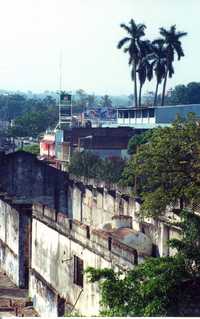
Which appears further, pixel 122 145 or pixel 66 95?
pixel 66 95

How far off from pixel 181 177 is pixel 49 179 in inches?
737

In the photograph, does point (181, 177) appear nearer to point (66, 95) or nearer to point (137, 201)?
point (137, 201)

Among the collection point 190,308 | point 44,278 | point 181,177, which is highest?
point 181,177

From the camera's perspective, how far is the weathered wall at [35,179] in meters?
Answer: 43.2

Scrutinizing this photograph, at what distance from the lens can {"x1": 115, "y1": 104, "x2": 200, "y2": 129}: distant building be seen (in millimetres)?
67250

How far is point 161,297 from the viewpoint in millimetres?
17469

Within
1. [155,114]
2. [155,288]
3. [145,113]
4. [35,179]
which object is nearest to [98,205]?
[35,179]

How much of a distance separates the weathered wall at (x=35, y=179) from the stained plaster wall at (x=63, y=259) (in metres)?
12.8

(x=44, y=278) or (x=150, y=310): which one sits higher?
(x=150, y=310)

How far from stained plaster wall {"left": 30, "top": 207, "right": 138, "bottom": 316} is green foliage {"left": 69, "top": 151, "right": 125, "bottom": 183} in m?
20.0

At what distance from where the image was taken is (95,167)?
5306cm

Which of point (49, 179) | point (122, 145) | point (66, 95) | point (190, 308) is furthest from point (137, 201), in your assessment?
point (66, 95)

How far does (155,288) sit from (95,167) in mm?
35791

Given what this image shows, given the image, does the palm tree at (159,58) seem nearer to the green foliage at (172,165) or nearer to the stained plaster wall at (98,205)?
the stained plaster wall at (98,205)
